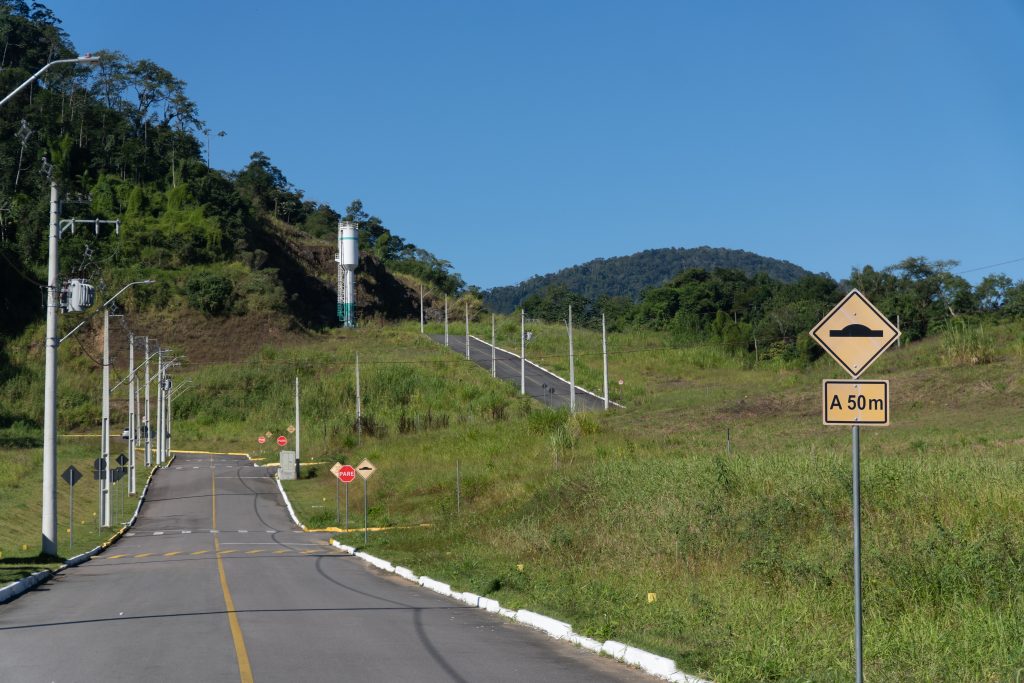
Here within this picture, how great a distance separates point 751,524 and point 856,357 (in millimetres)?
9114

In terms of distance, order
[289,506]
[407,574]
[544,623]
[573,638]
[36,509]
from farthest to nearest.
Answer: [289,506], [36,509], [407,574], [544,623], [573,638]

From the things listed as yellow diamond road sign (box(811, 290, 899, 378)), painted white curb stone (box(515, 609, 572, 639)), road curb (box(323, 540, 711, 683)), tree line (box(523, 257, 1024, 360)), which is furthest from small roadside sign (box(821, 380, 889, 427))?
tree line (box(523, 257, 1024, 360))

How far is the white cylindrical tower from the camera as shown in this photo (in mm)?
129000

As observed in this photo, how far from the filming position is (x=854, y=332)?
33.5 ft

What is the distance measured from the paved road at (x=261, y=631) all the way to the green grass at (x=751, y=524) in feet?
4.29

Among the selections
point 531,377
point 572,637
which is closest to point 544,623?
point 572,637

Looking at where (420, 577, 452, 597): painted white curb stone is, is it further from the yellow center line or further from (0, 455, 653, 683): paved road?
the yellow center line

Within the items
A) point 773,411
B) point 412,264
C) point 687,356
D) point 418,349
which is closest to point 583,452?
point 773,411

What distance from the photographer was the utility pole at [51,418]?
27859 mm

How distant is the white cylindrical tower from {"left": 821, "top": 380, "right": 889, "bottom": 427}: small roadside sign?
121 meters

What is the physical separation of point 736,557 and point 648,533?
114 inches

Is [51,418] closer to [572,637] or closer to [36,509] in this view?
[36,509]

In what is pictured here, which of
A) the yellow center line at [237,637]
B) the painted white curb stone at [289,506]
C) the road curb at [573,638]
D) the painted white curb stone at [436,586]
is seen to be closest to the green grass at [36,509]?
the yellow center line at [237,637]

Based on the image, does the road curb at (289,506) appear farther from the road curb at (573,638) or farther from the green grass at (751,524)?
the road curb at (573,638)
